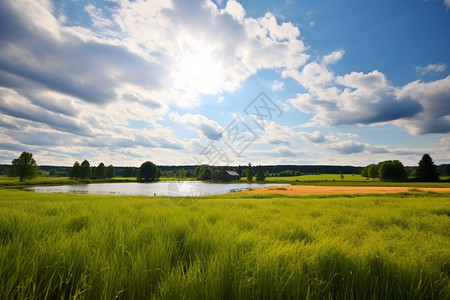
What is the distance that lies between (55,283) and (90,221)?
2385mm

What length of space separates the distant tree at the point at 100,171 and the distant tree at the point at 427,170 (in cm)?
15403

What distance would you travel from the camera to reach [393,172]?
78.9 m

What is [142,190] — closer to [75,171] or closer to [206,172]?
[206,172]

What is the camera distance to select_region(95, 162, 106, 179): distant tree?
101000mm

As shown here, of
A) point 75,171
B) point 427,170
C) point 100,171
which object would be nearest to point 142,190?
point 75,171

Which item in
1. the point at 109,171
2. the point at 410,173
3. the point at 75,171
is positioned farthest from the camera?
the point at 109,171

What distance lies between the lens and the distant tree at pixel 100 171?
101000mm

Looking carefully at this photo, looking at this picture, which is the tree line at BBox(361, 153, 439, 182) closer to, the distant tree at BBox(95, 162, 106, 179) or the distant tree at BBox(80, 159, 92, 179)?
the distant tree at BBox(80, 159, 92, 179)

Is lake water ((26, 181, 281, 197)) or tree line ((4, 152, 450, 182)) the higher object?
tree line ((4, 152, 450, 182))

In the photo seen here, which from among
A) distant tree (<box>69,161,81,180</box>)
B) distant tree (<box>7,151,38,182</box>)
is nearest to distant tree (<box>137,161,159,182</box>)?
distant tree (<box>69,161,81,180</box>)

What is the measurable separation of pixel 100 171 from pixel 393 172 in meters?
150

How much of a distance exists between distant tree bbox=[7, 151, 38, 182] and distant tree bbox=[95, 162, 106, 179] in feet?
119

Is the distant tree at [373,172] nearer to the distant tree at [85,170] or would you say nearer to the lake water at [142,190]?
the lake water at [142,190]

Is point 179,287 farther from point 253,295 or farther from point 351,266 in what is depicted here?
point 351,266
